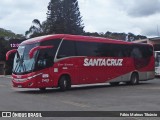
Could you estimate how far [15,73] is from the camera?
23.5 metres

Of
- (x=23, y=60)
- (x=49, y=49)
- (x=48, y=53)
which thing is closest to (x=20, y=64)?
(x=23, y=60)

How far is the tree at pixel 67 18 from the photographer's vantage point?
320ft

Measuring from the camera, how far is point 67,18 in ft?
320

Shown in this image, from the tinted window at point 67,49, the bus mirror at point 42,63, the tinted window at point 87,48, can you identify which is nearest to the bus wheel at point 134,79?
the tinted window at point 87,48

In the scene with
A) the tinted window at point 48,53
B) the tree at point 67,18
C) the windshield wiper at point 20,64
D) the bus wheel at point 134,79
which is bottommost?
the bus wheel at point 134,79

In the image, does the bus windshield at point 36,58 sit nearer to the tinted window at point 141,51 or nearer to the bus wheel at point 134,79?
the bus wheel at point 134,79

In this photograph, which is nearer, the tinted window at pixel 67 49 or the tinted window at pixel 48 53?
the tinted window at pixel 48 53

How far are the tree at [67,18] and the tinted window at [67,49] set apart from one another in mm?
72260

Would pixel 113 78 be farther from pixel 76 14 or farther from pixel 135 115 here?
pixel 76 14

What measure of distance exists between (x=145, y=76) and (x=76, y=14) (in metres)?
67.9

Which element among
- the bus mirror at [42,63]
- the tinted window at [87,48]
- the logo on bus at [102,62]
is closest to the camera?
the bus mirror at [42,63]

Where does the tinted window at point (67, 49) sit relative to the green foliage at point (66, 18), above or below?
below

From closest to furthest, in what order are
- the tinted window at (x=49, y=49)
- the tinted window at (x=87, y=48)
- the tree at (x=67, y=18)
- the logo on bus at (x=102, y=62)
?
1. the tinted window at (x=49, y=49)
2. the tinted window at (x=87, y=48)
3. the logo on bus at (x=102, y=62)
4. the tree at (x=67, y=18)

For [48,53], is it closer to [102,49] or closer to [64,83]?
[64,83]
